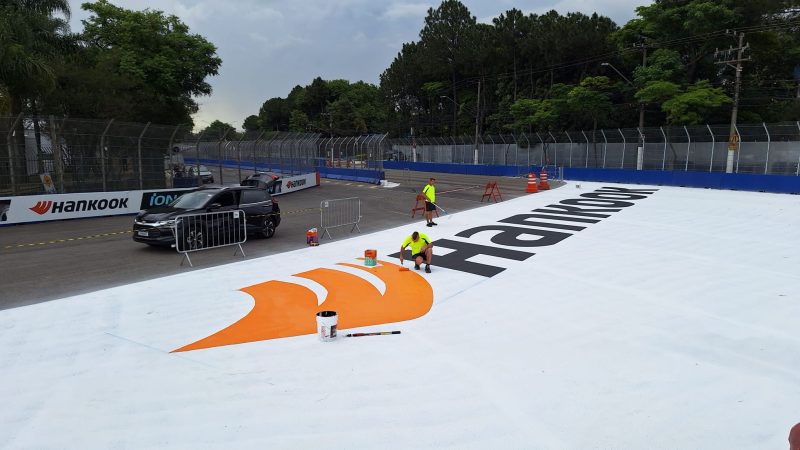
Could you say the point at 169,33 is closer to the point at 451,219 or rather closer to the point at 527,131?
the point at 451,219

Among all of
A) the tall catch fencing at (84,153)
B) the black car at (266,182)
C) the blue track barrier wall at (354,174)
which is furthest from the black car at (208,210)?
the blue track barrier wall at (354,174)

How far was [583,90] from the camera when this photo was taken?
148 feet

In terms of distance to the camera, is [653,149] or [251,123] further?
[251,123]

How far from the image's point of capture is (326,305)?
818 centimetres

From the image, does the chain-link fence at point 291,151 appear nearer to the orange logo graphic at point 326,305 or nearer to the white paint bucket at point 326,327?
the orange logo graphic at point 326,305

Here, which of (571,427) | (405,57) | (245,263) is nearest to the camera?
(571,427)

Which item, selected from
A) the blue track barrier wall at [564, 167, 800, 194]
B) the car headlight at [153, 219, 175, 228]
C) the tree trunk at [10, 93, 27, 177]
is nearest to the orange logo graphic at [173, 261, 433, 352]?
the car headlight at [153, 219, 175, 228]

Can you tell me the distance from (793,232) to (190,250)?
16914 millimetres

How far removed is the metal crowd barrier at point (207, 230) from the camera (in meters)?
11.6

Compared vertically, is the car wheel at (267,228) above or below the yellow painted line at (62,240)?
above

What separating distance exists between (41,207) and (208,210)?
9.51 meters

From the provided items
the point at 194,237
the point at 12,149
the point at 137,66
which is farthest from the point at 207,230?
the point at 137,66

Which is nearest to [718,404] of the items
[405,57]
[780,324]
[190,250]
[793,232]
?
[780,324]

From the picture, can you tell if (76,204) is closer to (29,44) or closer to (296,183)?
(29,44)
